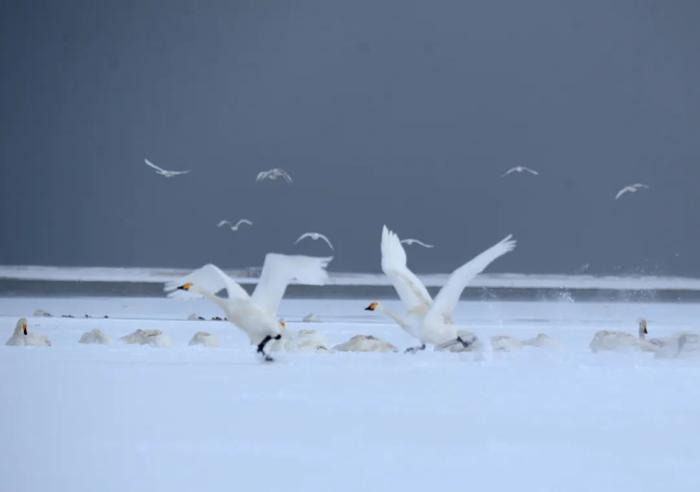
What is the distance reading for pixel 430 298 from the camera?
1002cm

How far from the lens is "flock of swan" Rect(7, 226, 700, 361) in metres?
9.34

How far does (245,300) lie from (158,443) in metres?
3.87

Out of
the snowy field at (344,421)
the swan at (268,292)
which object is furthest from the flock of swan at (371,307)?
the snowy field at (344,421)

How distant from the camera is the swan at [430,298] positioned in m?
9.81

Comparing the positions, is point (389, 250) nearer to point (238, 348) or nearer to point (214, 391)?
point (238, 348)

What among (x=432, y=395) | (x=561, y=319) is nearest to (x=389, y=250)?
(x=432, y=395)

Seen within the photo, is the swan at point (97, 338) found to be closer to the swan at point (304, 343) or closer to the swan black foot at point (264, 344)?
the swan at point (304, 343)

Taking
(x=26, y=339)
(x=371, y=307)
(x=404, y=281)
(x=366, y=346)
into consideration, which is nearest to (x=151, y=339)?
(x=26, y=339)

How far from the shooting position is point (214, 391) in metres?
7.36

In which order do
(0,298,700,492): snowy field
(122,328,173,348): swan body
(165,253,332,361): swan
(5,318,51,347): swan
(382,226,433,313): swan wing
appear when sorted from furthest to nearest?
(122,328,173,348): swan body, (5,318,51,347): swan, (382,226,433,313): swan wing, (165,253,332,361): swan, (0,298,700,492): snowy field

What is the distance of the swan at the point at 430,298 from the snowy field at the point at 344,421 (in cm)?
24

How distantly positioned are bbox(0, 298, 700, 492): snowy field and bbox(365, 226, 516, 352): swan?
240 millimetres

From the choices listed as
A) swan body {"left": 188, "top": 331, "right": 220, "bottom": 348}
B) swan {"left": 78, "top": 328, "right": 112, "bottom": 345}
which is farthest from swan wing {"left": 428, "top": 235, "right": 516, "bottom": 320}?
swan {"left": 78, "top": 328, "right": 112, "bottom": 345}

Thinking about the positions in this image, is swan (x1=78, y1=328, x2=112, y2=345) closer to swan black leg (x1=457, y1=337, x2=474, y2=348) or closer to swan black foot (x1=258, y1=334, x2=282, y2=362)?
swan black foot (x1=258, y1=334, x2=282, y2=362)
